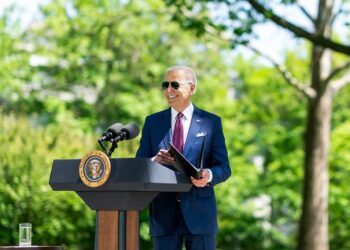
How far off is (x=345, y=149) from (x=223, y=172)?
2216 centimetres

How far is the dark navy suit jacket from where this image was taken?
5691mm

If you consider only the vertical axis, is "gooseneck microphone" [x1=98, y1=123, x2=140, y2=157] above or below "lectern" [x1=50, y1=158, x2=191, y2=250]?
above

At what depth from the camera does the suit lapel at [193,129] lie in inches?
227

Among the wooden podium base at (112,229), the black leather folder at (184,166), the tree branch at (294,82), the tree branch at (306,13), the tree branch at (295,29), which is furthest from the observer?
the tree branch at (294,82)

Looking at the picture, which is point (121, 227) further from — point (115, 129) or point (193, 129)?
point (193, 129)

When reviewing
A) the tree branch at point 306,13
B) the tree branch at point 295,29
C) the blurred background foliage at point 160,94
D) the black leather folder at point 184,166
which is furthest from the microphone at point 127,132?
the blurred background foliage at point 160,94

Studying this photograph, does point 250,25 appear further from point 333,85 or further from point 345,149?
point 345,149

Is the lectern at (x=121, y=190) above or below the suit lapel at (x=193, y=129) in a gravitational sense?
below

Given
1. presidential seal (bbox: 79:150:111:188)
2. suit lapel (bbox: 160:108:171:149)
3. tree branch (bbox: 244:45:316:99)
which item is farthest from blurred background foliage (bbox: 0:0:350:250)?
presidential seal (bbox: 79:150:111:188)

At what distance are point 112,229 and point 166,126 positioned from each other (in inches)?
34.8

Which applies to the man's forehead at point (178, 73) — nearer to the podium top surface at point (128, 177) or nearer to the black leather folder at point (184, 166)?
the black leather folder at point (184, 166)

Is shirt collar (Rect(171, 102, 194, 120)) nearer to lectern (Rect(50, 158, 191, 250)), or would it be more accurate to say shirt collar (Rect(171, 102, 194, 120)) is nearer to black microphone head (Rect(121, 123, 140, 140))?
black microphone head (Rect(121, 123, 140, 140))

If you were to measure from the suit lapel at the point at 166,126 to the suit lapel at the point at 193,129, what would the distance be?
131mm

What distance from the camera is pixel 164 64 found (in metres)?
30.8
